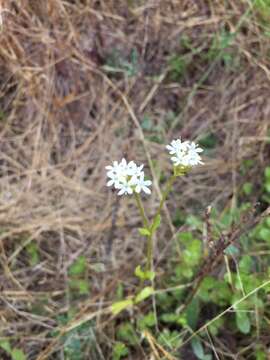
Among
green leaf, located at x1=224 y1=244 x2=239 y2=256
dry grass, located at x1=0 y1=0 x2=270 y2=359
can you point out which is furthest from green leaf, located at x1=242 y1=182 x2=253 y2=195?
green leaf, located at x1=224 y1=244 x2=239 y2=256

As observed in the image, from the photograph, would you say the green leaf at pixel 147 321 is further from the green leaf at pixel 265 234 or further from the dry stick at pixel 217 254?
the green leaf at pixel 265 234

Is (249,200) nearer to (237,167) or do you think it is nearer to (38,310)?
(237,167)

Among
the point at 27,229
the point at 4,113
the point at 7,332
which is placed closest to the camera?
the point at 7,332

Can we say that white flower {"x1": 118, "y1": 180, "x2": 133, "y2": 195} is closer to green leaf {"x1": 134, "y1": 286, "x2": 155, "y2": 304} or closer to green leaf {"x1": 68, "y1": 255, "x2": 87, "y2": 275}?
green leaf {"x1": 134, "y1": 286, "x2": 155, "y2": 304}

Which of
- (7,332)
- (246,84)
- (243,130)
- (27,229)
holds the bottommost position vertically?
(7,332)

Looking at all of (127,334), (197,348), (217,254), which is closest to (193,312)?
(197,348)

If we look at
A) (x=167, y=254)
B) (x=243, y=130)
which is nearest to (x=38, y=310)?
(x=167, y=254)

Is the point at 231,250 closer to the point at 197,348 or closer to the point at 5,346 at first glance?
the point at 197,348
